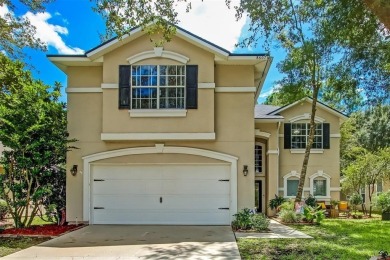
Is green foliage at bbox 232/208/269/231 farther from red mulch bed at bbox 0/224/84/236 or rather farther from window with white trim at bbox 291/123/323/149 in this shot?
window with white trim at bbox 291/123/323/149

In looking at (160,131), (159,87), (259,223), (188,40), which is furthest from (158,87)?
(259,223)

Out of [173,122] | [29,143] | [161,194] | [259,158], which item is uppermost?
[173,122]

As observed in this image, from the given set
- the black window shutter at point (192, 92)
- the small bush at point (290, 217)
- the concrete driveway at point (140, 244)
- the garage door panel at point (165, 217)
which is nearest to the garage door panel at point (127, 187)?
the garage door panel at point (165, 217)

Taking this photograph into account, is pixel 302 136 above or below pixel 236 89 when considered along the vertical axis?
below

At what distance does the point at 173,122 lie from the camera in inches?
543

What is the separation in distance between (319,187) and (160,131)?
36.4 feet

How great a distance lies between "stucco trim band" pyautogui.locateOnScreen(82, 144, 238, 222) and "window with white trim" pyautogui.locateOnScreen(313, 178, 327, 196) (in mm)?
8685

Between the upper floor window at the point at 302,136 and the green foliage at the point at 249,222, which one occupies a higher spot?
the upper floor window at the point at 302,136

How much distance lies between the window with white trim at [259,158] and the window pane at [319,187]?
2.90 m

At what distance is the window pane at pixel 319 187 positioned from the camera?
20984mm

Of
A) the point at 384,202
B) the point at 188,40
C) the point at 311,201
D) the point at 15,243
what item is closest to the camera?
the point at 15,243

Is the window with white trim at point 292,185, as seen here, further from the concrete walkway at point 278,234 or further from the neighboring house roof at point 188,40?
the neighboring house roof at point 188,40

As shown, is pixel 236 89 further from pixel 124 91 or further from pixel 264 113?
pixel 264 113

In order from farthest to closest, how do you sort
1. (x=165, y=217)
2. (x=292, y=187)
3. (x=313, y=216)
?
(x=292, y=187) → (x=313, y=216) → (x=165, y=217)
